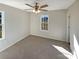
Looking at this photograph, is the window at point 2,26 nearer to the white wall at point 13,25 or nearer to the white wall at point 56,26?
the white wall at point 13,25

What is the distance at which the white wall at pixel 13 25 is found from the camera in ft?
19.6

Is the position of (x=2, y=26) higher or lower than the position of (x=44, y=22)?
lower

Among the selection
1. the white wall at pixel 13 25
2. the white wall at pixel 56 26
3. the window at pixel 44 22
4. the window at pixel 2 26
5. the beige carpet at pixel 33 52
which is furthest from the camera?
the window at pixel 44 22

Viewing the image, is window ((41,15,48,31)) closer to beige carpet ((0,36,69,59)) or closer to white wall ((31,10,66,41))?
white wall ((31,10,66,41))

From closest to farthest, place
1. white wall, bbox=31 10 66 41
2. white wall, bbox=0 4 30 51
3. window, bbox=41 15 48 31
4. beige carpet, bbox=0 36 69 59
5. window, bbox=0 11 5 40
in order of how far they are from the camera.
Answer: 1. beige carpet, bbox=0 36 69 59
2. window, bbox=0 11 5 40
3. white wall, bbox=0 4 30 51
4. white wall, bbox=31 10 66 41
5. window, bbox=41 15 48 31

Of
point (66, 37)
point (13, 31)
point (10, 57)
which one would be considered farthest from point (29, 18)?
point (10, 57)

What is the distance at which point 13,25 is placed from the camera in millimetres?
6836

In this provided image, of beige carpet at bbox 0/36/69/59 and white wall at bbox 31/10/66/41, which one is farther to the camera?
white wall at bbox 31/10/66/41

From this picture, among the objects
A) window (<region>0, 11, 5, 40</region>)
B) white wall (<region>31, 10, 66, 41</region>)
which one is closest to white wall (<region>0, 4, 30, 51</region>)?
window (<region>0, 11, 5, 40</region>)

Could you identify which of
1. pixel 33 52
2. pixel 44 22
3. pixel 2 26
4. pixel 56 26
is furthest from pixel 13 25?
pixel 56 26

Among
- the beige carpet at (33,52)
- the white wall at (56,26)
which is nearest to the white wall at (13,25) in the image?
the beige carpet at (33,52)

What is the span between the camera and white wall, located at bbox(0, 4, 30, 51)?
19.6ft

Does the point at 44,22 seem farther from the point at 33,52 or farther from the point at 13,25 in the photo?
the point at 33,52

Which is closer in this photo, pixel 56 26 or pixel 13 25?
pixel 13 25
